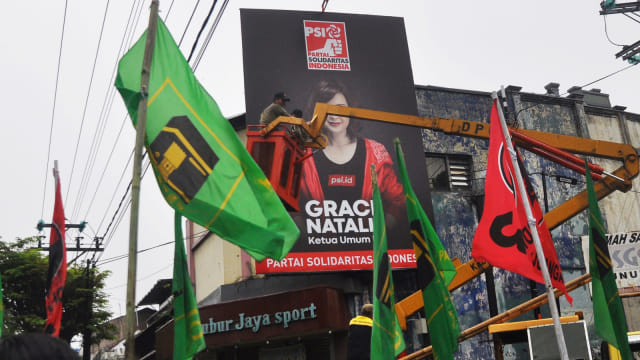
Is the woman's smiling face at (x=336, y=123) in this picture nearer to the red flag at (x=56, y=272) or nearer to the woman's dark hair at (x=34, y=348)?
the red flag at (x=56, y=272)

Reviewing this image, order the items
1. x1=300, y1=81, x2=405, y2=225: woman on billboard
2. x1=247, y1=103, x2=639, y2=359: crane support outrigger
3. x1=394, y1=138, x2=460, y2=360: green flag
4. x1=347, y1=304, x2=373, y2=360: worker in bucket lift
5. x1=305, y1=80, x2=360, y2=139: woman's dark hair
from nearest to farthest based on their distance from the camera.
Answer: x1=394, y1=138, x2=460, y2=360: green flag < x1=347, y1=304, x2=373, y2=360: worker in bucket lift < x1=247, y1=103, x2=639, y2=359: crane support outrigger < x1=300, y1=81, x2=405, y2=225: woman on billboard < x1=305, y1=80, x2=360, y2=139: woman's dark hair

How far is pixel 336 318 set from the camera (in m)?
18.1

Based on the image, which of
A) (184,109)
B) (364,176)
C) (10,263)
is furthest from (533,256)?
(10,263)

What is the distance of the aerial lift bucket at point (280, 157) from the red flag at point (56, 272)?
4.79 m

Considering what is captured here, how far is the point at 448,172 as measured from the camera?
21516 millimetres

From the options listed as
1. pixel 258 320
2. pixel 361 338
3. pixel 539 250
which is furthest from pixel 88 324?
pixel 539 250

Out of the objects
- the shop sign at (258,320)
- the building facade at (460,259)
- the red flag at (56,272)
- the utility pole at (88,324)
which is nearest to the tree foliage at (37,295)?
the utility pole at (88,324)

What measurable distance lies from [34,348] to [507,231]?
722 cm

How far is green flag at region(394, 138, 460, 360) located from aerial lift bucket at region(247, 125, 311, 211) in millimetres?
5030

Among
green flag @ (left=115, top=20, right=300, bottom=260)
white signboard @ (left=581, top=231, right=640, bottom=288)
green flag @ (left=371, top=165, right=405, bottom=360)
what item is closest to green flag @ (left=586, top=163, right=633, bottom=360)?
green flag @ (left=371, top=165, right=405, bottom=360)

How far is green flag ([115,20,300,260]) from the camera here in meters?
6.20

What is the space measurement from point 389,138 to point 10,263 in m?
19.6

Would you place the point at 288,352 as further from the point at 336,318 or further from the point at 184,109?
the point at 184,109

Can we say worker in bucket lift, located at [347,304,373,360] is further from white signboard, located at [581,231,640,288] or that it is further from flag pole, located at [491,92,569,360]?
white signboard, located at [581,231,640,288]
